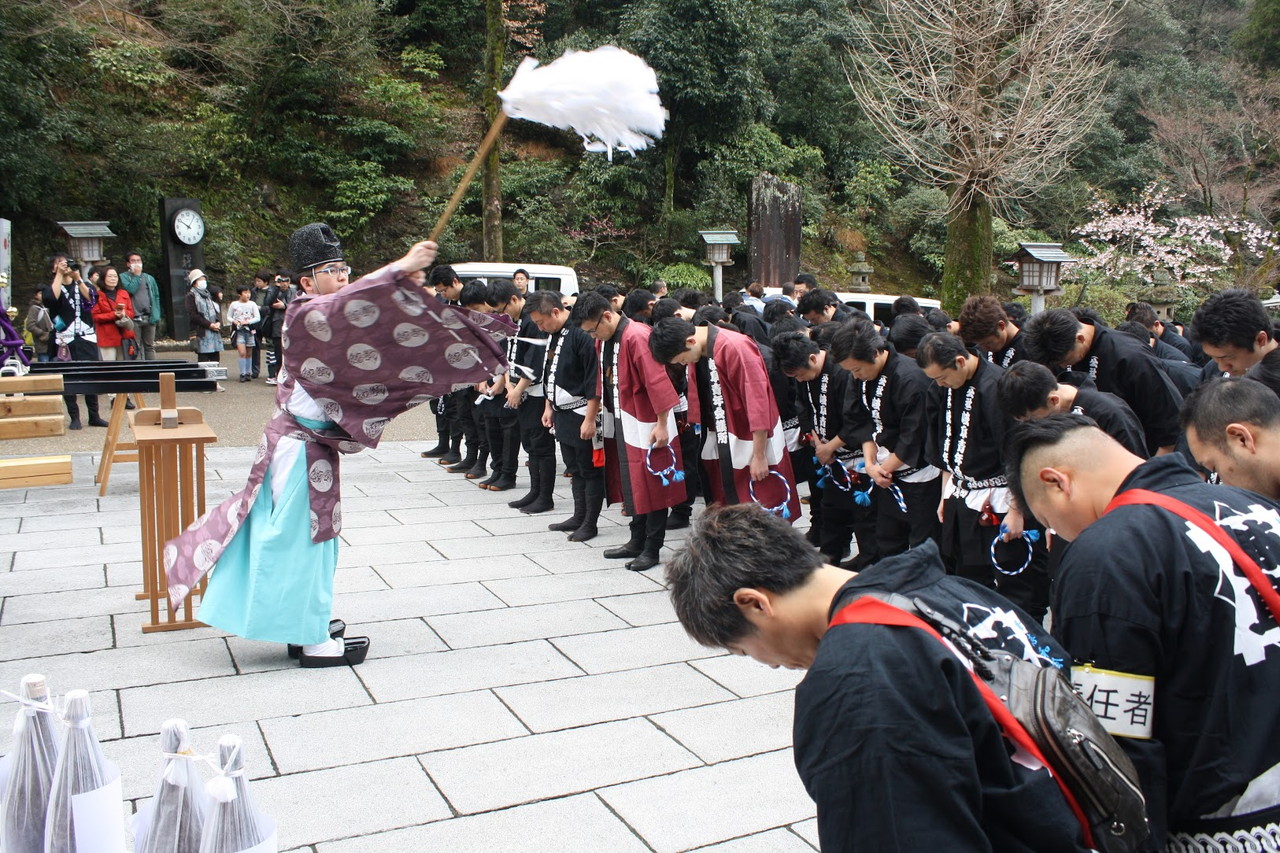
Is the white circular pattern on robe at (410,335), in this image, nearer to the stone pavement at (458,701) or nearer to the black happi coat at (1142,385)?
the stone pavement at (458,701)

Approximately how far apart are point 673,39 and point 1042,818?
67.6 ft

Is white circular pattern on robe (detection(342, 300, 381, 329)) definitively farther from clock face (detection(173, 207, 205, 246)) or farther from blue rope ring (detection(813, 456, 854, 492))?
clock face (detection(173, 207, 205, 246))

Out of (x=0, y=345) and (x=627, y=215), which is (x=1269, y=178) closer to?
(x=627, y=215)

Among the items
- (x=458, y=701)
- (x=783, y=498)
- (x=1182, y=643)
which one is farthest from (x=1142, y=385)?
(x=458, y=701)

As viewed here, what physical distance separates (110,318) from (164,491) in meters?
7.79

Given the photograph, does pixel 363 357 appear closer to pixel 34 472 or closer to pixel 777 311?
pixel 34 472

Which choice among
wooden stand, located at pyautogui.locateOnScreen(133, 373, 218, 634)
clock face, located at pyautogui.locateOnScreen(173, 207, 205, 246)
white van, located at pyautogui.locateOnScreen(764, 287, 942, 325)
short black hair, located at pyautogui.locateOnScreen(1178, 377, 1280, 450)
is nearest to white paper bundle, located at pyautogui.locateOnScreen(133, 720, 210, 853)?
short black hair, located at pyautogui.locateOnScreen(1178, 377, 1280, 450)

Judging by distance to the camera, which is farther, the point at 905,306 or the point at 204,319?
the point at 204,319

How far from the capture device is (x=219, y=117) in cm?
2017

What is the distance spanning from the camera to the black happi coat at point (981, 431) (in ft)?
14.7

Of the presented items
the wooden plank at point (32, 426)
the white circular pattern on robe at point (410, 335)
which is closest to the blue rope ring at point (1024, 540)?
Result: the white circular pattern on robe at point (410, 335)

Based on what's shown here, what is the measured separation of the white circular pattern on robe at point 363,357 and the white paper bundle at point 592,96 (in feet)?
3.64

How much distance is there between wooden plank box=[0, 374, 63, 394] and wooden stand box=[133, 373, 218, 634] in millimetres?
1426

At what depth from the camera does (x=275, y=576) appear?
4152 mm
